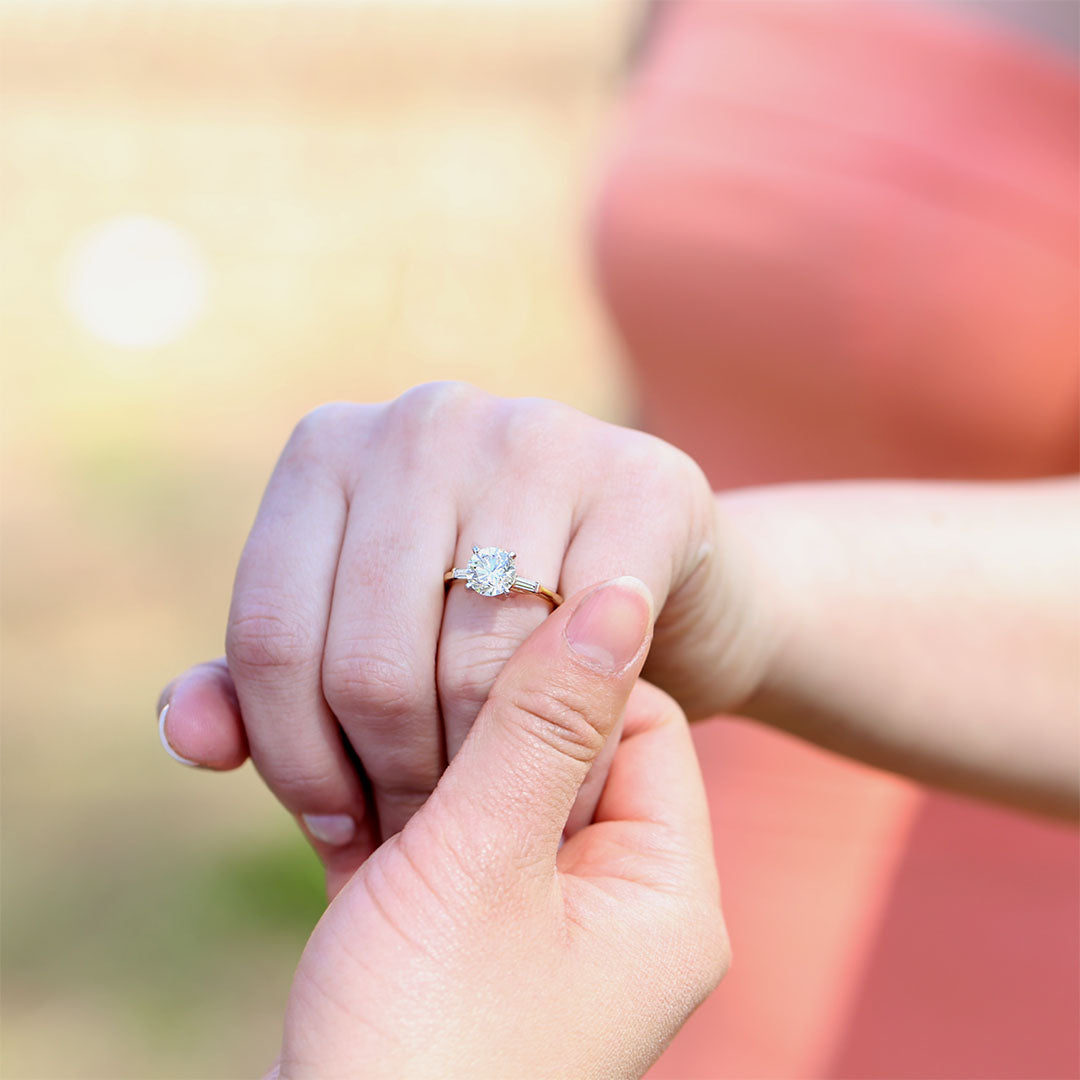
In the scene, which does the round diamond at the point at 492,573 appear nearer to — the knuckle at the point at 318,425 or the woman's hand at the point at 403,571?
the woman's hand at the point at 403,571

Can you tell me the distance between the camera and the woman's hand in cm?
87

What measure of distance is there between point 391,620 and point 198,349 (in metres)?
3.81

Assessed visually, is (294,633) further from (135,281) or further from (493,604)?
(135,281)

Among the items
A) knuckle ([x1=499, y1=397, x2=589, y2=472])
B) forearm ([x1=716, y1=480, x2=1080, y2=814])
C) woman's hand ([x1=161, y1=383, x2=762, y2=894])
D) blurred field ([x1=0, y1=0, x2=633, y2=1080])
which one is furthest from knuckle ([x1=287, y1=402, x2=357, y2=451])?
blurred field ([x1=0, y1=0, x2=633, y2=1080])

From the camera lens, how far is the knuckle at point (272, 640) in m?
0.89

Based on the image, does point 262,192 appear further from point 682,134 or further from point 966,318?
point 966,318

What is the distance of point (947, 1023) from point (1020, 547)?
0.58 meters

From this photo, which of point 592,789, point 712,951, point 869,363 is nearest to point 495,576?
point 592,789

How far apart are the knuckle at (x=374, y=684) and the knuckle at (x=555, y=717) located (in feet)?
0.44

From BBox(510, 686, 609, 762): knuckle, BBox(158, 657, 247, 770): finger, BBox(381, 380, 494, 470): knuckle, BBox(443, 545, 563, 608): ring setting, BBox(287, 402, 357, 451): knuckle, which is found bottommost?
BBox(158, 657, 247, 770): finger

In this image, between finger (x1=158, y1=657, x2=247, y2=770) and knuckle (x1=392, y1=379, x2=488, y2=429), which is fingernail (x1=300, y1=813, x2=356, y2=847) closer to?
finger (x1=158, y1=657, x2=247, y2=770)

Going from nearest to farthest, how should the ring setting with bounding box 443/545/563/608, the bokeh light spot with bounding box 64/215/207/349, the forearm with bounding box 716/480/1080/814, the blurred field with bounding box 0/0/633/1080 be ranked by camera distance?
the ring setting with bounding box 443/545/563/608, the forearm with bounding box 716/480/1080/814, the blurred field with bounding box 0/0/633/1080, the bokeh light spot with bounding box 64/215/207/349

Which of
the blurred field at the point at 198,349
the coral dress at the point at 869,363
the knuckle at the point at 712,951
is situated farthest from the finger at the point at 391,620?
the blurred field at the point at 198,349

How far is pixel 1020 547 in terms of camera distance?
1159 millimetres
